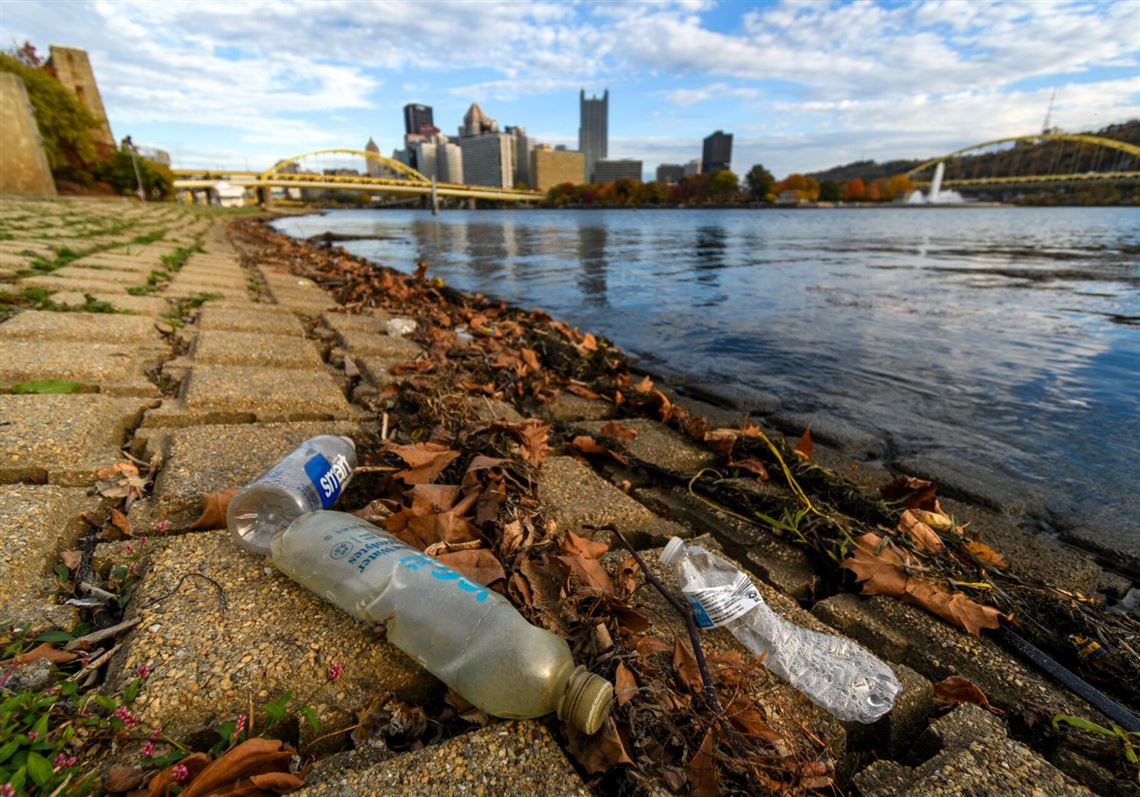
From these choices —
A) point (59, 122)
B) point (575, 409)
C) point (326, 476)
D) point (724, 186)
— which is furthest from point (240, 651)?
point (724, 186)

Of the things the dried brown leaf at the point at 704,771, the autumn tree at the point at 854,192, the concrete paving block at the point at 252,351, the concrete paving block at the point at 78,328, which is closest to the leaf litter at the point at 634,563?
the dried brown leaf at the point at 704,771

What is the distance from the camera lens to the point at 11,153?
19.1m

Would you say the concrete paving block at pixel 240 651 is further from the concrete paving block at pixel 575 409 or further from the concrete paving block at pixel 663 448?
the concrete paving block at pixel 575 409

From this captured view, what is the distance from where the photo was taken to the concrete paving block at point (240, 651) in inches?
41.0

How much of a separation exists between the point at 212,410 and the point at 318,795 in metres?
2.00

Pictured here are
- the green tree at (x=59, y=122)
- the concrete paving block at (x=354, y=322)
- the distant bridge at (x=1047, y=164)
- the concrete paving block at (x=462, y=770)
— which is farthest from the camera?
the distant bridge at (x=1047, y=164)

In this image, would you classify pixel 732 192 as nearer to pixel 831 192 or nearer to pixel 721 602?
pixel 831 192

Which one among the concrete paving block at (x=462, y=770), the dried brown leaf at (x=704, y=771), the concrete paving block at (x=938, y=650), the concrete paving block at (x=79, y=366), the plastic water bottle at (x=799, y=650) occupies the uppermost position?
the concrete paving block at (x=79, y=366)

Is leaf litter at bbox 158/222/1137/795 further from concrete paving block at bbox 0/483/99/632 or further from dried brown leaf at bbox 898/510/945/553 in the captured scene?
concrete paving block at bbox 0/483/99/632

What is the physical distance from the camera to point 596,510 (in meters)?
1.96

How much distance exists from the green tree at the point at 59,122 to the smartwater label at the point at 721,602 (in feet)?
129

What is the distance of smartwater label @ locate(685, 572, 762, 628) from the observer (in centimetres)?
141

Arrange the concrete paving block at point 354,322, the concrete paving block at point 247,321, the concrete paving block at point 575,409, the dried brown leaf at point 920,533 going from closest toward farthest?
the dried brown leaf at point 920,533, the concrete paving block at point 575,409, the concrete paving block at point 247,321, the concrete paving block at point 354,322

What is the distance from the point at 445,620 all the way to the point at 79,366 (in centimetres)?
256
